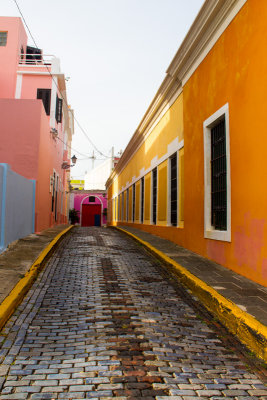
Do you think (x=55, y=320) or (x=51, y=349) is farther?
(x=55, y=320)

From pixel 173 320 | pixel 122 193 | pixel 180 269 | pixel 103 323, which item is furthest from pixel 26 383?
pixel 122 193

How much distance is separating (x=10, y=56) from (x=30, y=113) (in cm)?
857

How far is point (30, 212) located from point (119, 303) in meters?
7.83

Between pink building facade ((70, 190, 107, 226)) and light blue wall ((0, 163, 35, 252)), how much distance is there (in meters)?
25.9

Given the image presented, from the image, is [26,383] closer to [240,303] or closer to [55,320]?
[55,320]

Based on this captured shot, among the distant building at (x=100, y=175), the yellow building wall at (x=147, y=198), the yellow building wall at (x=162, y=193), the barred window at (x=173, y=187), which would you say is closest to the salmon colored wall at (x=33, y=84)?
the yellow building wall at (x=147, y=198)

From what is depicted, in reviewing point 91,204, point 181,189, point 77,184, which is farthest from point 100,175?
point 181,189

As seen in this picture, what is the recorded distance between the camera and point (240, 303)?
4.24m

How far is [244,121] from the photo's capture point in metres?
5.57

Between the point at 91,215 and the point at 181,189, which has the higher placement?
the point at 181,189

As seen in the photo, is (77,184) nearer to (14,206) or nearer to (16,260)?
(14,206)

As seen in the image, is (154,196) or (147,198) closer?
(154,196)

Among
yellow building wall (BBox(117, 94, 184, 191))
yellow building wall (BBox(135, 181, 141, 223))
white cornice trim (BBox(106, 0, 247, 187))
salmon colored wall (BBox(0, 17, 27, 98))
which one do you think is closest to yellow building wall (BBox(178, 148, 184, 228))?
yellow building wall (BBox(117, 94, 184, 191))

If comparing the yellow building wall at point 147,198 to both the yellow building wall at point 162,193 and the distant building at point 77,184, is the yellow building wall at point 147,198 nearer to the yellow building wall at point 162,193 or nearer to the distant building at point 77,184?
the yellow building wall at point 162,193
